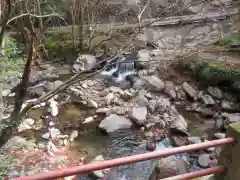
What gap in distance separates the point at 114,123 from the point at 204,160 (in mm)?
2283

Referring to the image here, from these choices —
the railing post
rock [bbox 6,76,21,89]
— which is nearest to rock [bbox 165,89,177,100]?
rock [bbox 6,76,21,89]

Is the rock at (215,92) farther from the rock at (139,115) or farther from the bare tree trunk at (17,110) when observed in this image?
the bare tree trunk at (17,110)

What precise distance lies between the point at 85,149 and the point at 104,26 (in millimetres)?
6286

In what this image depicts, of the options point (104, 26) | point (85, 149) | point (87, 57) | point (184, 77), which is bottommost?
point (85, 149)

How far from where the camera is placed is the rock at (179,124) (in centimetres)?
777

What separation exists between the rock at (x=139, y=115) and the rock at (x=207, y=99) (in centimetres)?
195

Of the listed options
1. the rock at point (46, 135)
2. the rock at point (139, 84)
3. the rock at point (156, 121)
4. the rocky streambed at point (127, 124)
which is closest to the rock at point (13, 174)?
the rocky streambed at point (127, 124)

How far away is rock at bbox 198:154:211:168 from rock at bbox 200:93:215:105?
2.43m

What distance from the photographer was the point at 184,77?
9.99 metres

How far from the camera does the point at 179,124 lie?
7.93 m

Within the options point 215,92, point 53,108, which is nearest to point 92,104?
point 53,108

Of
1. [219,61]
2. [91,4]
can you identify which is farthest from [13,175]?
[219,61]

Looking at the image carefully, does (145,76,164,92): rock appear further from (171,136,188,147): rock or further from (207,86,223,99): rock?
(171,136,188,147): rock

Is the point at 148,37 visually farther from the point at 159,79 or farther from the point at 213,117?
the point at 213,117
